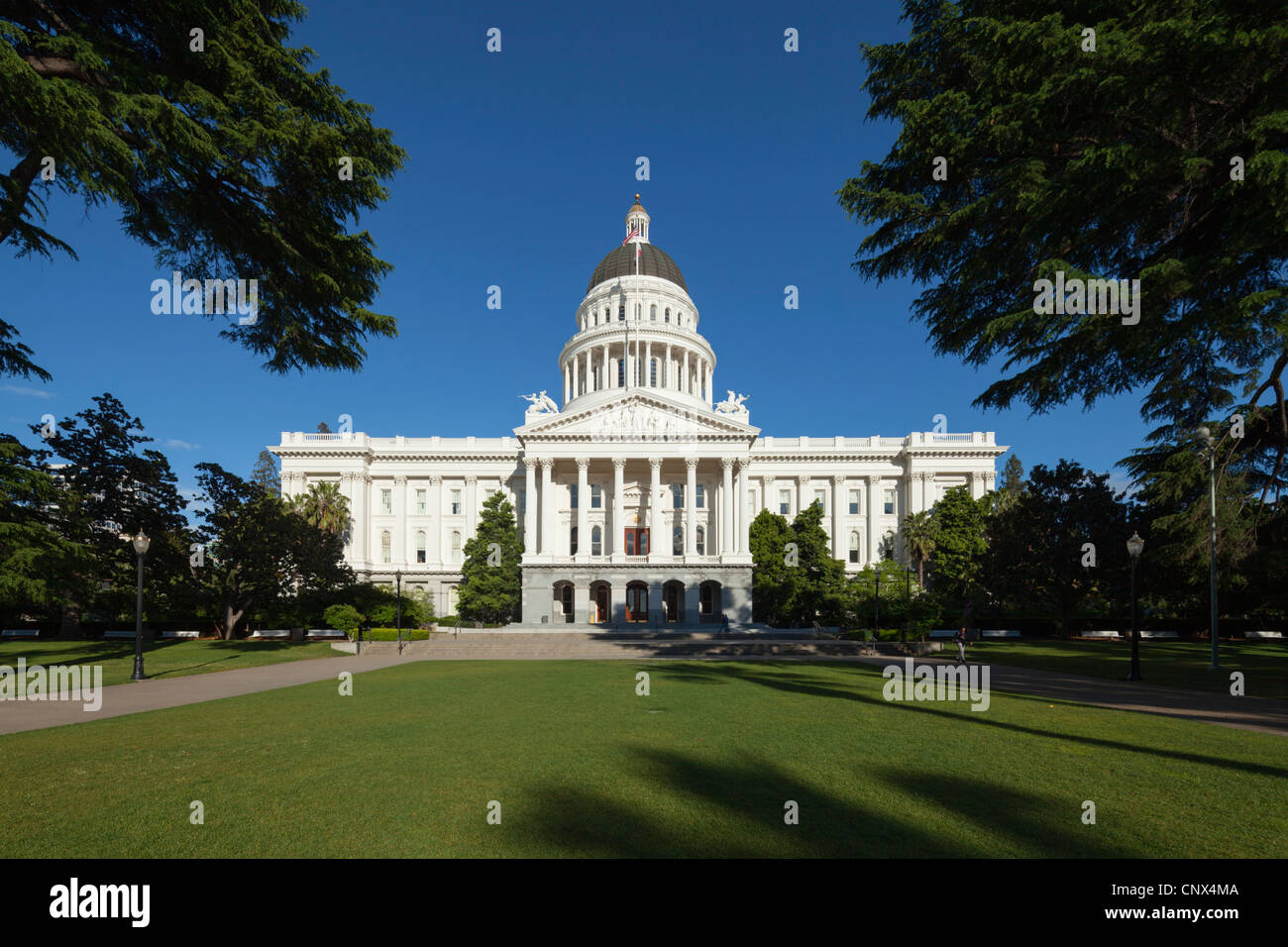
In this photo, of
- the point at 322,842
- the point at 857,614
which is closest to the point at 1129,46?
the point at 322,842

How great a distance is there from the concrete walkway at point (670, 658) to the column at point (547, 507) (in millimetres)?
20928

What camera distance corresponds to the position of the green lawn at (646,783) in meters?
5.50

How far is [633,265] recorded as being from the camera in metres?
69.4

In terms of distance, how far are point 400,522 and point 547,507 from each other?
19.1m

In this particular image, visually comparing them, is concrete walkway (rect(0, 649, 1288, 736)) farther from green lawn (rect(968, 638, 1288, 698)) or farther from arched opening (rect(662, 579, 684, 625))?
arched opening (rect(662, 579, 684, 625))

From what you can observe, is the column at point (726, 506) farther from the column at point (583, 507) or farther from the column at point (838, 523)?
the column at point (838, 523)

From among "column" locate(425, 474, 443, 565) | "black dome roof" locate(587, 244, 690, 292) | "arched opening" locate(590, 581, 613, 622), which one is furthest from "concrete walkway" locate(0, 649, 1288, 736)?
"black dome roof" locate(587, 244, 690, 292)

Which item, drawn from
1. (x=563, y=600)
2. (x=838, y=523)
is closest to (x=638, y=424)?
(x=563, y=600)

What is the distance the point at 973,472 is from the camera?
59938 mm

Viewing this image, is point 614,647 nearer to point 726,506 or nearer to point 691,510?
point 691,510

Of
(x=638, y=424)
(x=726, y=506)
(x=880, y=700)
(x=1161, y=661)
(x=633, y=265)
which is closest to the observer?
(x=880, y=700)

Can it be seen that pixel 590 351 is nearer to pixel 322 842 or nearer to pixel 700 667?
pixel 700 667

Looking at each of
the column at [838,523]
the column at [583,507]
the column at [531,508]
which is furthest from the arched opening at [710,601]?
the column at [838,523]

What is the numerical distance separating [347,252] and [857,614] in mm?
36038
